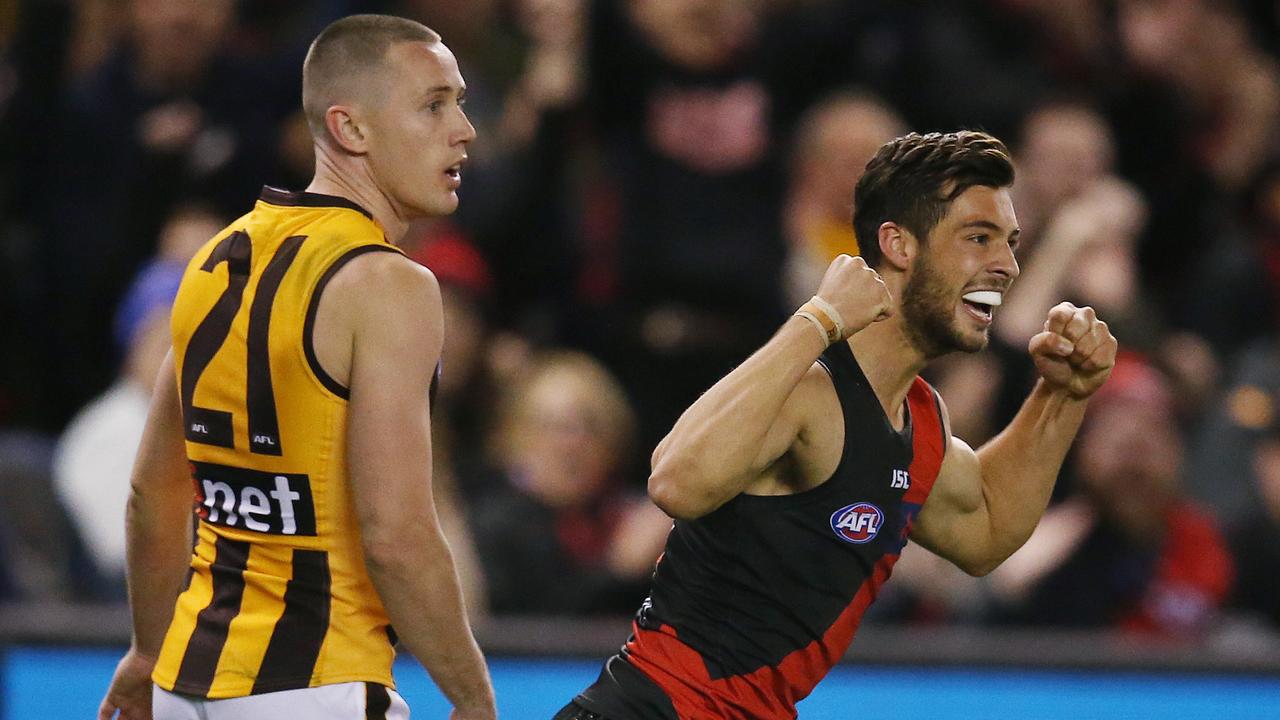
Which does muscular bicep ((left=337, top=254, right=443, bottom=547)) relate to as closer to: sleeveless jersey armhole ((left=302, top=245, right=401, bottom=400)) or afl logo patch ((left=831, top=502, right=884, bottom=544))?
sleeveless jersey armhole ((left=302, top=245, right=401, bottom=400))

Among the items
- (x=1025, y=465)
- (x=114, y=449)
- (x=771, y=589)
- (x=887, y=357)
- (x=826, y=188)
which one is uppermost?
(x=826, y=188)

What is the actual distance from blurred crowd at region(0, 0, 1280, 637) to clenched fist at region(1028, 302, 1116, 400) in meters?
2.39

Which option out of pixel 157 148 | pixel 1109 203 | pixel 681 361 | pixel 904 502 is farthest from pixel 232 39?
pixel 904 502

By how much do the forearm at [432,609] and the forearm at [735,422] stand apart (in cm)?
44

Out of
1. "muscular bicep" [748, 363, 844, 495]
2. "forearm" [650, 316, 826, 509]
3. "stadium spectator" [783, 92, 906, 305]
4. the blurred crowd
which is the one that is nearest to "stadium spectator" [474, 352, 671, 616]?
the blurred crowd

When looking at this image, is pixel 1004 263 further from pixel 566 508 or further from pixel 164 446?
pixel 566 508

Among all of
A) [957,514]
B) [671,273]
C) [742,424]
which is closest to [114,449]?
[671,273]

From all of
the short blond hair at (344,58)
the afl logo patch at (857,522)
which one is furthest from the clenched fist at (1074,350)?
the short blond hair at (344,58)

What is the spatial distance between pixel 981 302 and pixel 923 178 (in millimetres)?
285

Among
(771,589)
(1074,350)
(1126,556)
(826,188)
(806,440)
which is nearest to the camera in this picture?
(806,440)

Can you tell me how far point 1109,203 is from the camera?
24.3ft

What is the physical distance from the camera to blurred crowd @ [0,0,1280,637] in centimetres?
653

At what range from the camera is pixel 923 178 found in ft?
12.4

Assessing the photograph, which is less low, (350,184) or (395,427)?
(350,184)
